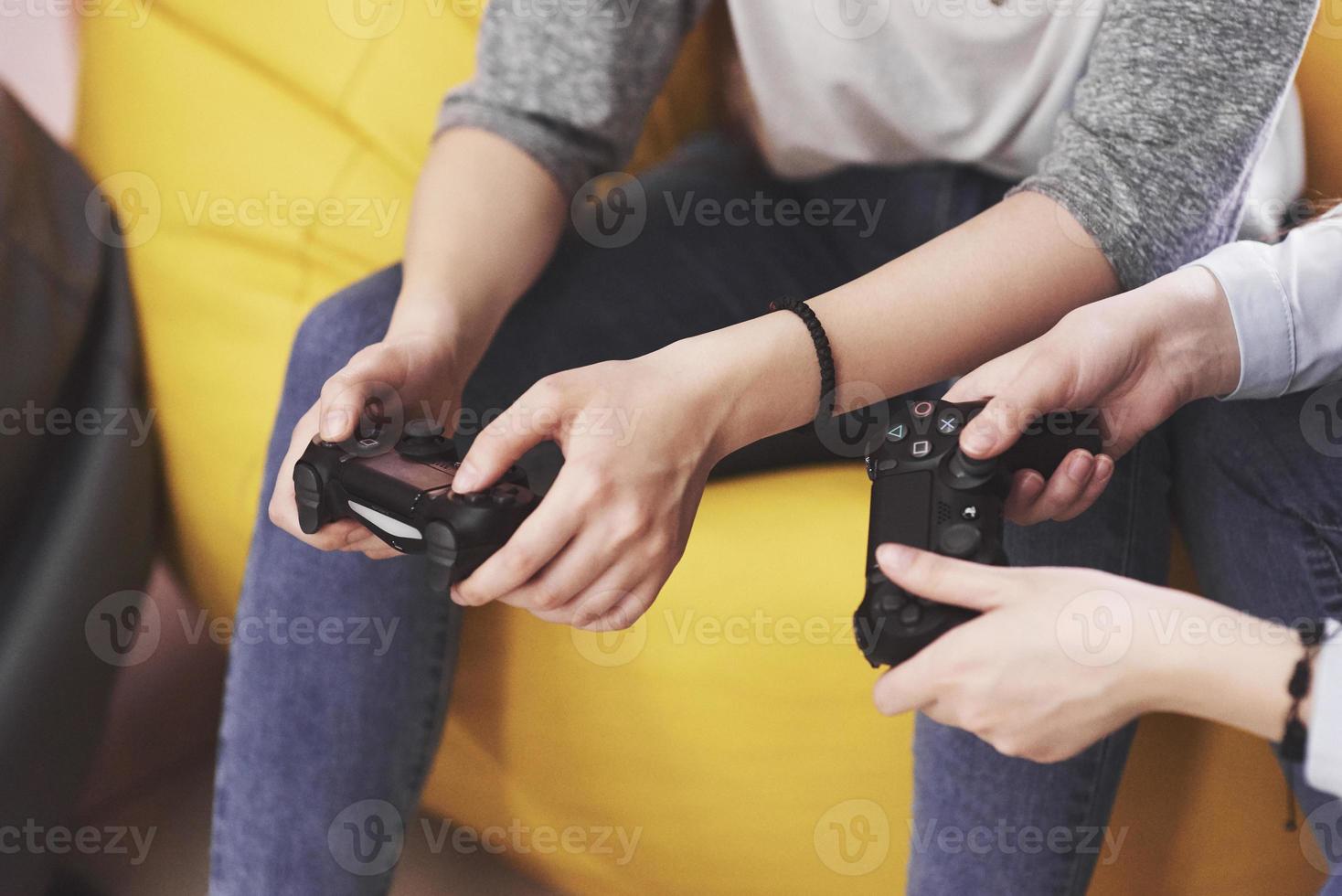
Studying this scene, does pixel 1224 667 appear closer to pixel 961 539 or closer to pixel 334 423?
pixel 961 539

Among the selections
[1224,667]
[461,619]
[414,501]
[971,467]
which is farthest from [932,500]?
[461,619]

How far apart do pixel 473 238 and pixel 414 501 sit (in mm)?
240

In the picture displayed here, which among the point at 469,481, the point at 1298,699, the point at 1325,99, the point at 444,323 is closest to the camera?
the point at 1298,699

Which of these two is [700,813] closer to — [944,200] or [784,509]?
[784,509]

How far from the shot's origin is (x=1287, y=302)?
0.53 meters

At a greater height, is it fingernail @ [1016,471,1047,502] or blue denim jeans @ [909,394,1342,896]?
fingernail @ [1016,471,1047,502]

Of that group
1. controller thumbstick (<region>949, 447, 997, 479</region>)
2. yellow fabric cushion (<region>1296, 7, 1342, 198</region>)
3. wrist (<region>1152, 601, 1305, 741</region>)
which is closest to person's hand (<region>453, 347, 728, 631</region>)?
controller thumbstick (<region>949, 447, 997, 479</region>)

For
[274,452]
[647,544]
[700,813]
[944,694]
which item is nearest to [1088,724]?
[944,694]

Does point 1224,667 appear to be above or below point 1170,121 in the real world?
below

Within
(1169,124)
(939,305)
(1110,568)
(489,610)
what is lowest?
(489,610)

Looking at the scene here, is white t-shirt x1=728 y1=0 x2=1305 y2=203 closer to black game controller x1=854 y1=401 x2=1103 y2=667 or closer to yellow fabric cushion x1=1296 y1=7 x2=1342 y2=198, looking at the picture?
yellow fabric cushion x1=1296 y1=7 x2=1342 y2=198

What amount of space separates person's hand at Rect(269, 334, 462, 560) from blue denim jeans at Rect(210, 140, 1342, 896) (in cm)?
5

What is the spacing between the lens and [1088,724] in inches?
17.8

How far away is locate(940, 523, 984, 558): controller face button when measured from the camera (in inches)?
18.7
